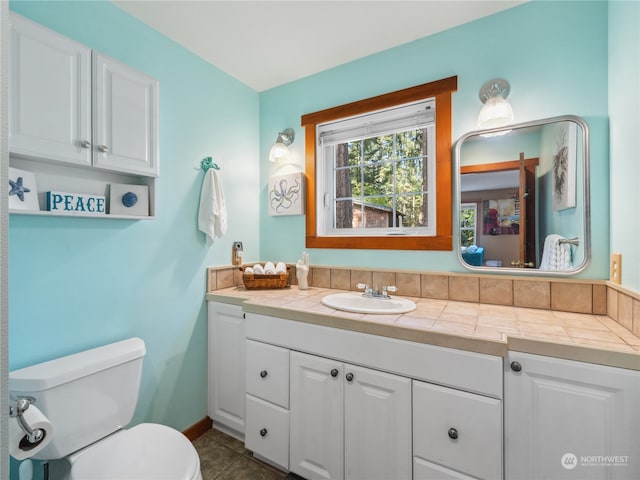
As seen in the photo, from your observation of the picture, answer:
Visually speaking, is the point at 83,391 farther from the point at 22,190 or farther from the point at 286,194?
the point at 286,194

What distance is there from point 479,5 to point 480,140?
678 millimetres

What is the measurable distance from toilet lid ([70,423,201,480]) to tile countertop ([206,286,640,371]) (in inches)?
25.4

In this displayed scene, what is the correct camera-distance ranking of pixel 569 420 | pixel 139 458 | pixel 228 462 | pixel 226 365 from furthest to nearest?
1. pixel 226 365
2. pixel 228 462
3. pixel 139 458
4. pixel 569 420

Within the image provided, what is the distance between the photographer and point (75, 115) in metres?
1.16

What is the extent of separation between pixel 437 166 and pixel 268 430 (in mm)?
1742

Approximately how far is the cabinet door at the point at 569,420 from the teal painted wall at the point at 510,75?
2.09 ft

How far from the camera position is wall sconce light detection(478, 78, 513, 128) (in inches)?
55.6

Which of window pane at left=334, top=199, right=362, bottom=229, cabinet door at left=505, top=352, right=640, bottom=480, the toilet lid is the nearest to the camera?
cabinet door at left=505, top=352, right=640, bottom=480

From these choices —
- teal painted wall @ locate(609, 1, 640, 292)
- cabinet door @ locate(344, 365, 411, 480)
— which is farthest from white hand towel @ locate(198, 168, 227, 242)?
teal painted wall @ locate(609, 1, 640, 292)

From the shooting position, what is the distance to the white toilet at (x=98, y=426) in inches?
39.6

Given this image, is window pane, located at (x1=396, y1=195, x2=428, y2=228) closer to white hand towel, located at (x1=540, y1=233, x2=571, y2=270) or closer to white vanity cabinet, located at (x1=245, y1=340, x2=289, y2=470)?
white hand towel, located at (x1=540, y1=233, x2=571, y2=270)

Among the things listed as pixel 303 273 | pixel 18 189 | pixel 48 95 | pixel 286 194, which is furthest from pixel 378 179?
pixel 18 189

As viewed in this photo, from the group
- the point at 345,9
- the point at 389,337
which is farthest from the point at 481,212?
the point at 345,9

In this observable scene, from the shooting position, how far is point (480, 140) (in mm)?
1534
